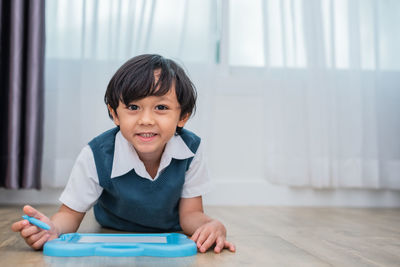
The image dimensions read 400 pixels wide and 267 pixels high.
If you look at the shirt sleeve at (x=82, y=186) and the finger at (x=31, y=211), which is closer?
the finger at (x=31, y=211)

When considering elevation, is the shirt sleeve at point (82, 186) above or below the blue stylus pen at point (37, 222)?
above

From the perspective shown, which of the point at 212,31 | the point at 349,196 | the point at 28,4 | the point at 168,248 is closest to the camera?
the point at 168,248

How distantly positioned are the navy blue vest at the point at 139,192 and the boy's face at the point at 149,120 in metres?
0.09

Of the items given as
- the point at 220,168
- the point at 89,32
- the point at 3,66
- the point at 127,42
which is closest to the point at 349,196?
the point at 220,168

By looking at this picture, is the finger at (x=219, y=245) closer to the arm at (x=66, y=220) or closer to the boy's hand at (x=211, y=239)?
the boy's hand at (x=211, y=239)

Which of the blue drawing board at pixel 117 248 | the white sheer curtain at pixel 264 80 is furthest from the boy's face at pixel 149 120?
the white sheer curtain at pixel 264 80

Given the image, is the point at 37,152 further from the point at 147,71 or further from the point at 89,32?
the point at 147,71

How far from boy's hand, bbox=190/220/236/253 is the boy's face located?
0.70 feet

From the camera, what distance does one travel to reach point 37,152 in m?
1.68

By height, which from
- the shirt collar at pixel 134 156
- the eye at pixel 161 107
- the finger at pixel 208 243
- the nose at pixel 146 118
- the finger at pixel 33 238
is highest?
the eye at pixel 161 107

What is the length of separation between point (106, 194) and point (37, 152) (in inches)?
26.6

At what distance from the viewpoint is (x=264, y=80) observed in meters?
1.84

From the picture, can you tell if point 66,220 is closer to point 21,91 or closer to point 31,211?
point 31,211

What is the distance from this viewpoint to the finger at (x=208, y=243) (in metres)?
0.88
